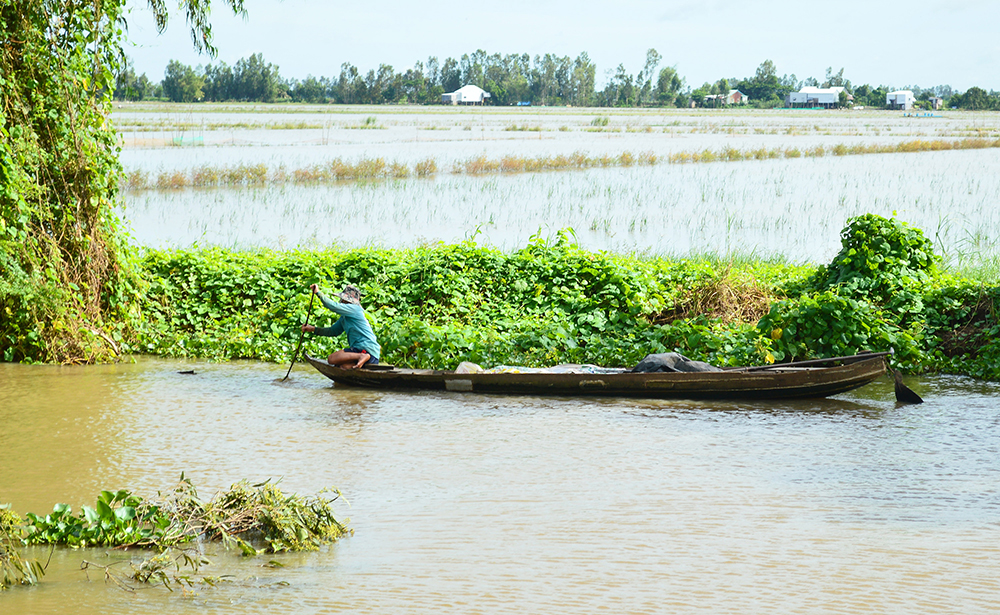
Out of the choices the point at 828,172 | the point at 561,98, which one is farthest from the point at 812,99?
the point at 828,172

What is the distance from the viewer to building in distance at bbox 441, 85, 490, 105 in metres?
115

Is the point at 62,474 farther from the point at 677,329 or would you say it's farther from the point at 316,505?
the point at 677,329

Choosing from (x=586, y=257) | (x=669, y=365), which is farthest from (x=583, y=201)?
(x=669, y=365)

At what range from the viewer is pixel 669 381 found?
27.3 ft

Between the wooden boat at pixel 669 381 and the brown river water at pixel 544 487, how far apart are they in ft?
0.45

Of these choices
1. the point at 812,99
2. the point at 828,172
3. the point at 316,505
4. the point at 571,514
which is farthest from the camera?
the point at 812,99

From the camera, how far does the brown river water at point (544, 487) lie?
175 inches

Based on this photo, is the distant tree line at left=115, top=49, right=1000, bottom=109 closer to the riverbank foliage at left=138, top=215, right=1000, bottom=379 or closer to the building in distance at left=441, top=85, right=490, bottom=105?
the building in distance at left=441, top=85, right=490, bottom=105

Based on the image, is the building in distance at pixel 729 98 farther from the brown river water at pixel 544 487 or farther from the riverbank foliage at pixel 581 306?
the brown river water at pixel 544 487

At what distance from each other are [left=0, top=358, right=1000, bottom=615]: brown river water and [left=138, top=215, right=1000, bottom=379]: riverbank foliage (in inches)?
36.4

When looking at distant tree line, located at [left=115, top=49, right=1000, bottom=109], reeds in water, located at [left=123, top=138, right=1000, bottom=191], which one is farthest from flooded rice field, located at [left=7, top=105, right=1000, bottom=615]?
distant tree line, located at [left=115, top=49, right=1000, bottom=109]

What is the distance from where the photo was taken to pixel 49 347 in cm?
972

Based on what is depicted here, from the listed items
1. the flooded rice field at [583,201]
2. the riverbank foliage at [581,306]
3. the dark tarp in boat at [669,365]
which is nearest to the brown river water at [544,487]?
the dark tarp in boat at [669,365]

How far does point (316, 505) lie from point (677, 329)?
5.99 metres
